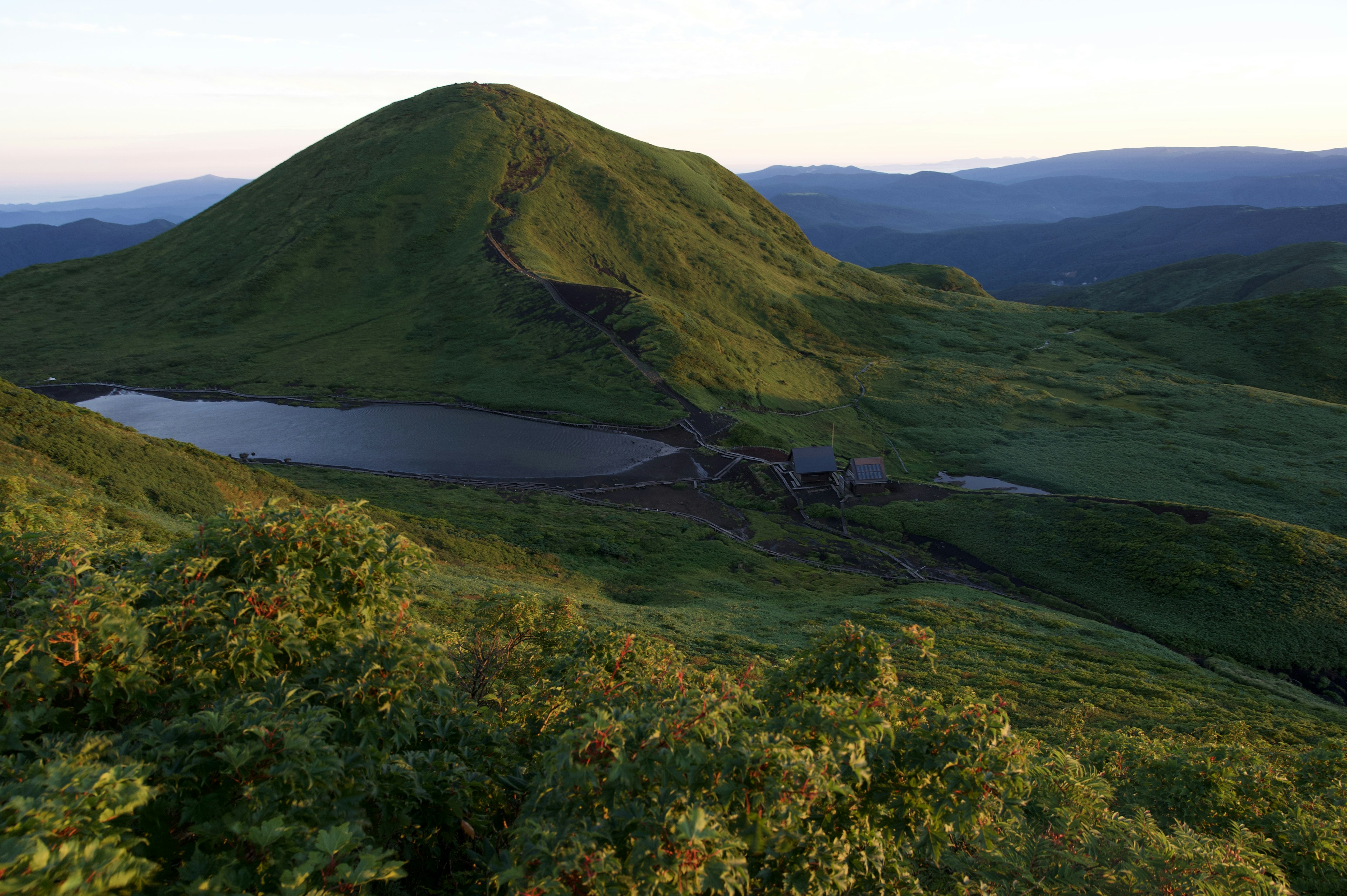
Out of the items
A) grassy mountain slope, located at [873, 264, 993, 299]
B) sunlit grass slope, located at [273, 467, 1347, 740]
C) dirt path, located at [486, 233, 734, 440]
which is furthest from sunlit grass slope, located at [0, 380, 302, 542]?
grassy mountain slope, located at [873, 264, 993, 299]

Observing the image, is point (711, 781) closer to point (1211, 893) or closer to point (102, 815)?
point (102, 815)

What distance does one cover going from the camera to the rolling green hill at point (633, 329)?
78500 millimetres

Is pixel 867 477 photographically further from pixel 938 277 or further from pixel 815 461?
pixel 938 277

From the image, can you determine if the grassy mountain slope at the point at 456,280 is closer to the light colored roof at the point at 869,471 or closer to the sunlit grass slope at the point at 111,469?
the light colored roof at the point at 869,471

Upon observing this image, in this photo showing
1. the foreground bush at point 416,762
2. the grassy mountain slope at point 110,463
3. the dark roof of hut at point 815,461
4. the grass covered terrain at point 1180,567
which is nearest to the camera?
the foreground bush at point 416,762

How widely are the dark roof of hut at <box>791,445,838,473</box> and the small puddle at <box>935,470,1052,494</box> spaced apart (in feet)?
44.3

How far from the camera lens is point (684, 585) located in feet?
137

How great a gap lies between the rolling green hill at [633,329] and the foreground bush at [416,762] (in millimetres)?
63480

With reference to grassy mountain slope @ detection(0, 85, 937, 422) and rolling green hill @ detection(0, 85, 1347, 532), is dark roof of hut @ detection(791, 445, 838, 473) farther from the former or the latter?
grassy mountain slope @ detection(0, 85, 937, 422)

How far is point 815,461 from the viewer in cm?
6212

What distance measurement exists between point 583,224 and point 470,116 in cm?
4994

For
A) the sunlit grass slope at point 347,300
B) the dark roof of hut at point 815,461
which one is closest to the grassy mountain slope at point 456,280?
the sunlit grass slope at point 347,300

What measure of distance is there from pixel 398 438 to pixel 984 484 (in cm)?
6383

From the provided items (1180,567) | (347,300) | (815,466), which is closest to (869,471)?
(815,466)
